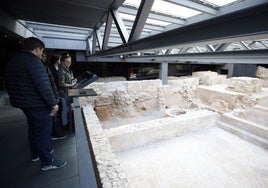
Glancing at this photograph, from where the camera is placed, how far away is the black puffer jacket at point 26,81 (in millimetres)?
1191

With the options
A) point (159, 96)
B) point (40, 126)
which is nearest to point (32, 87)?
point (40, 126)

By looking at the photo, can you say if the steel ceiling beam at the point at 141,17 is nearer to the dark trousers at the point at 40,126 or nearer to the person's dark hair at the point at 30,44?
the person's dark hair at the point at 30,44

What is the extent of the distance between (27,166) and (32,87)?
3.32 ft

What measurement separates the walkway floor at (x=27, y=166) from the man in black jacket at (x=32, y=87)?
32 centimetres

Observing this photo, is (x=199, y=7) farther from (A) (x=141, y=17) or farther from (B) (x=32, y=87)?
(B) (x=32, y=87)

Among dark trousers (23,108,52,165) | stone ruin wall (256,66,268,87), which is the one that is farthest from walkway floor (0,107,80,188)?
stone ruin wall (256,66,268,87)

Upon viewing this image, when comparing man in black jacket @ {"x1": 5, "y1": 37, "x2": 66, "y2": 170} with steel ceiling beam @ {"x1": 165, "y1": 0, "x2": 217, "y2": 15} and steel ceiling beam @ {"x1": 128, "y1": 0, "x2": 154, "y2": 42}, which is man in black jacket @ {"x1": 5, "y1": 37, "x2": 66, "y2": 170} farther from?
steel ceiling beam @ {"x1": 165, "y1": 0, "x2": 217, "y2": 15}

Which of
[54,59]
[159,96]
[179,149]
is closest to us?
[54,59]

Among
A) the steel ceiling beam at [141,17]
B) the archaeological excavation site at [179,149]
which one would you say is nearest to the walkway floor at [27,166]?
the archaeological excavation site at [179,149]

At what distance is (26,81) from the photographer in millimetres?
1212

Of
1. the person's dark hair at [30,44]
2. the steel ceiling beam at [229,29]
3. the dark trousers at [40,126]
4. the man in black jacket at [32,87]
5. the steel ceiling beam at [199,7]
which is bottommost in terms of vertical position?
the dark trousers at [40,126]

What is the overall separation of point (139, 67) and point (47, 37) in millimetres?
6982

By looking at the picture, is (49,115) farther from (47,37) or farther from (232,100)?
(232,100)

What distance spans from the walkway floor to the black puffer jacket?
30.7 inches
